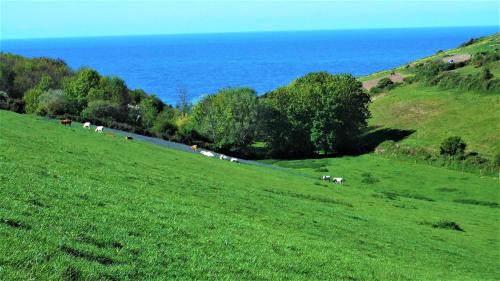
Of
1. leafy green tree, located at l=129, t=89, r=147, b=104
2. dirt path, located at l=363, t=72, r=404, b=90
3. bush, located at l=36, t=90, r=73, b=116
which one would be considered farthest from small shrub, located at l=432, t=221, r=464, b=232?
dirt path, located at l=363, t=72, r=404, b=90

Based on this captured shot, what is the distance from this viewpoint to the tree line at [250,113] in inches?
3851

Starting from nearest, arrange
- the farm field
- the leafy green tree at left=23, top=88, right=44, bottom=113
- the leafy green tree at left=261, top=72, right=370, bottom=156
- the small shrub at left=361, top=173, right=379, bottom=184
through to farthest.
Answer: the small shrub at left=361, top=173, right=379, bottom=184, the leafy green tree at left=23, top=88, right=44, bottom=113, the farm field, the leafy green tree at left=261, top=72, right=370, bottom=156

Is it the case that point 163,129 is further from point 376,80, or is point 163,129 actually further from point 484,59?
point 484,59

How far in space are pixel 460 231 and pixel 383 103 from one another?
8988 cm

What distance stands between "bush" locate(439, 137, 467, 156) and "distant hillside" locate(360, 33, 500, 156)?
365 cm

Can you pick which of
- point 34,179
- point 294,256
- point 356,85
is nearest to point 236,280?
point 294,256

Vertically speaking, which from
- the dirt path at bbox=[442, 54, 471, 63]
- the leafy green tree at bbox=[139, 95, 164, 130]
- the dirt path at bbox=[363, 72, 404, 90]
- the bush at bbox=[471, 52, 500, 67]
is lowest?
the leafy green tree at bbox=[139, 95, 164, 130]

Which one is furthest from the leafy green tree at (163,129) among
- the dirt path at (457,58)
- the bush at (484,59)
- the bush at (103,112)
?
the dirt path at (457,58)

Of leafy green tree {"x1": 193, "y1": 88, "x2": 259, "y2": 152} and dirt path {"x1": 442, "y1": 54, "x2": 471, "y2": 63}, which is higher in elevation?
dirt path {"x1": 442, "y1": 54, "x2": 471, "y2": 63}

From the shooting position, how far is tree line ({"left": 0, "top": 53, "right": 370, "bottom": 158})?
97812 mm

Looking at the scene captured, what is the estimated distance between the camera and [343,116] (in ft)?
334

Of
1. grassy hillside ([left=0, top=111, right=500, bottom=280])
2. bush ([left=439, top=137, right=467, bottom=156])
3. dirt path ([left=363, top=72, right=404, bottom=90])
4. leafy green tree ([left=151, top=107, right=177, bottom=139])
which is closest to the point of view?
grassy hillside ([left=0, top=111, right=500, bottom=280])

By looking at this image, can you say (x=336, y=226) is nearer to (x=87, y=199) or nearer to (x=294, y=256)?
(x=294, y=256)

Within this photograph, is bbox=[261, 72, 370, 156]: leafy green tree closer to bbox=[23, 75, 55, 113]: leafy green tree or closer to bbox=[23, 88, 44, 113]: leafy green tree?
bbox=[23, 88, 44, 113]: leafy green tree
